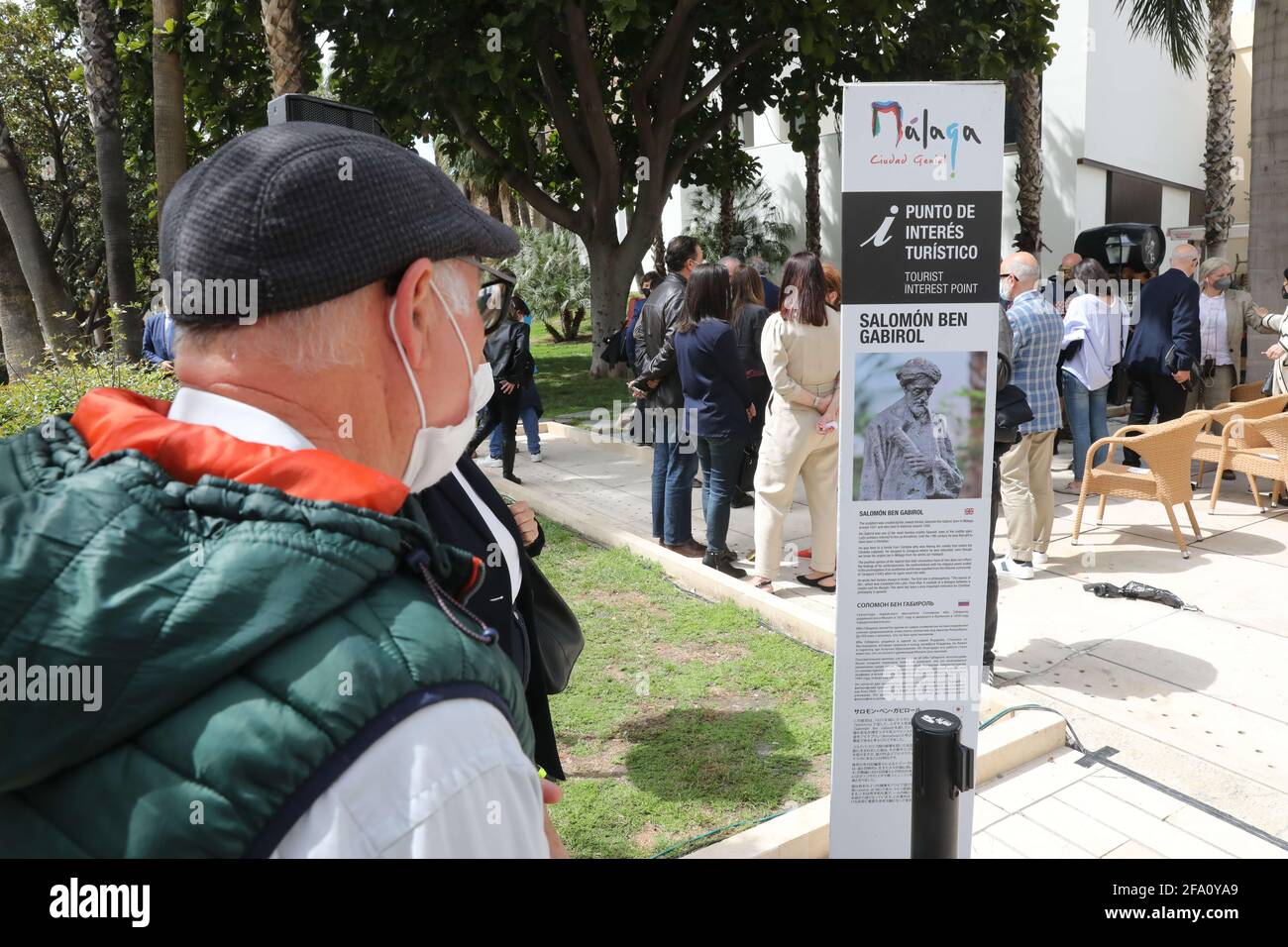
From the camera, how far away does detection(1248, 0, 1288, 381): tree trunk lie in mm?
9797

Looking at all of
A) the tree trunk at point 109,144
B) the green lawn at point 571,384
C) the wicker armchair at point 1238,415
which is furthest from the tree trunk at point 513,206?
the wicker armchair at point 1238,415

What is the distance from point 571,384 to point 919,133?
15.0 metres

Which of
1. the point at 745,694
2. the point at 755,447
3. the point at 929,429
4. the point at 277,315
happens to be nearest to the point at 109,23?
the point at 755,447

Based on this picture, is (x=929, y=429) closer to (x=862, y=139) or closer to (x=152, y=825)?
(x=862, y=139)

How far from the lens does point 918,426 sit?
3.38 metres

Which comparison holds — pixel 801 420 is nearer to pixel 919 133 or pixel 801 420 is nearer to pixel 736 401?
pixel 736 401

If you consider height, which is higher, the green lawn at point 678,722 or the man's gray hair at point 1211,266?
the man's gray hair at point 1211,266

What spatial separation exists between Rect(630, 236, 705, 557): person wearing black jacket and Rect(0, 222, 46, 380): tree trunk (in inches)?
335

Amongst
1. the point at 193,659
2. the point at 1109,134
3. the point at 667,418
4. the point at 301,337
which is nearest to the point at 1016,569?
the point at 667,418

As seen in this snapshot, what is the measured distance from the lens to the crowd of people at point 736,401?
632 centimetres

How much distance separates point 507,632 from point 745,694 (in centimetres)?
304

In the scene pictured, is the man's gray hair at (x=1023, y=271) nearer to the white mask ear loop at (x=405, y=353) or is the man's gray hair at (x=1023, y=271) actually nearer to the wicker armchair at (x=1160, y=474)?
the wicker armchair at (x=1160, y=474)

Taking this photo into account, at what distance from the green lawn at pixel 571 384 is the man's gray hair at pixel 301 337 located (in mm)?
13059

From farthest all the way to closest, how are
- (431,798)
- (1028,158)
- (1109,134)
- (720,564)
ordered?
(1109,134)
(1028,158)
(720,564)
(431,798)
